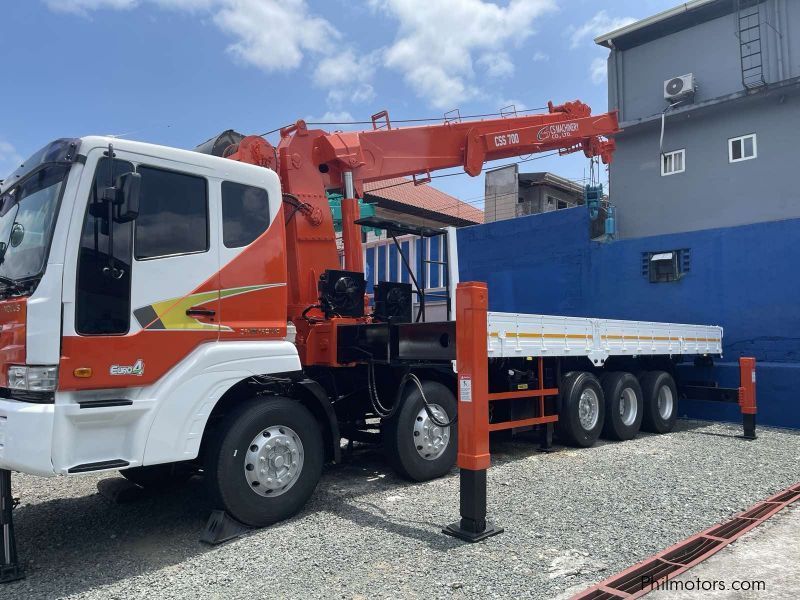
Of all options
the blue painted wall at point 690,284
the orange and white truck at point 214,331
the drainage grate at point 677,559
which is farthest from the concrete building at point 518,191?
the drainage grate at point 677,559

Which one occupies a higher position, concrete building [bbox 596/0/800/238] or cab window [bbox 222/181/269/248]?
concrete building [bbox 596/0/800/238]

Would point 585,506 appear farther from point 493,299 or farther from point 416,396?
point 493,299

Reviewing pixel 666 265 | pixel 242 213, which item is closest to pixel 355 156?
pixel 242 213

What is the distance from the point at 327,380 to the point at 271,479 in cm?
161

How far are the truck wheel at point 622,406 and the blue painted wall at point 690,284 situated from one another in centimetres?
291

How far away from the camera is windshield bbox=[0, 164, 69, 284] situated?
13.9ft

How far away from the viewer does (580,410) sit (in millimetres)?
8414

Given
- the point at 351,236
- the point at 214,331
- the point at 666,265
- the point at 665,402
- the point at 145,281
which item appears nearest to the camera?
the point at 145,281

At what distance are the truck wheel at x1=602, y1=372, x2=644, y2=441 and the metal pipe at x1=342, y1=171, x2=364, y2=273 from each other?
14.0 feet

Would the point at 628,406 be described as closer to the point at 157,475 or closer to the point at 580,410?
the point at 580,410

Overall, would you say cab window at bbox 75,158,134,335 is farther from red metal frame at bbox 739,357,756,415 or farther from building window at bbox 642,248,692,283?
building window at bbox 642,248,692,283

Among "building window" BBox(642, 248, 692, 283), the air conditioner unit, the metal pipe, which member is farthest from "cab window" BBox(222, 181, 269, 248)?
the air conditioner unit

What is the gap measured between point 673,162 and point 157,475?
18.0 meters

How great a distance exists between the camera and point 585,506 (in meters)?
5.57
